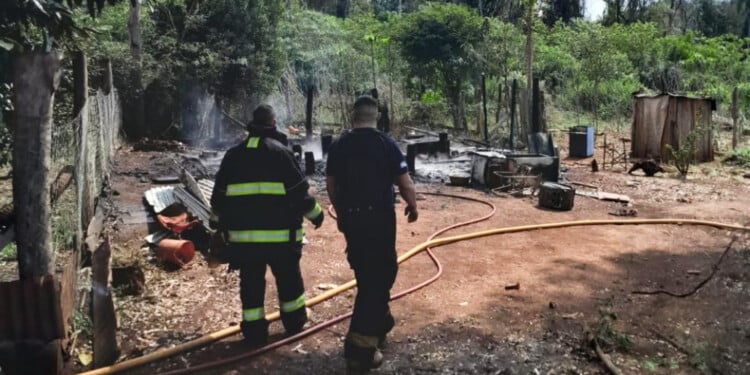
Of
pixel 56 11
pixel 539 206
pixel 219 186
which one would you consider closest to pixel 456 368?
pixel 219 186

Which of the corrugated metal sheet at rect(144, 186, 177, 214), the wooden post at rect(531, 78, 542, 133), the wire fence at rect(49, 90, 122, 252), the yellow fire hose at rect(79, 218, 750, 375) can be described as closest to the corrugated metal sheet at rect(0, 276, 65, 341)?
the yellow fire hose at rect(79, 218, 750, 375)

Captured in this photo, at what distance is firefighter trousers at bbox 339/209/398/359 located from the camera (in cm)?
402

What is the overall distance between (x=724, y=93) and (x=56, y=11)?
23355 mm

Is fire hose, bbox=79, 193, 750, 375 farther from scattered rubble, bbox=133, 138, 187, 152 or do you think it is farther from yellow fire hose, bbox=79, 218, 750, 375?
scattered rubble, bbox=133, 138, 187, 152

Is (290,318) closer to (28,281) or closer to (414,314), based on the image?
(414,314)

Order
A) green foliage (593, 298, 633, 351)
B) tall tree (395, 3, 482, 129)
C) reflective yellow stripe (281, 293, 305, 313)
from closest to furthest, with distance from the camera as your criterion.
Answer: green foliage (593, 298, 633, 351) → reflective yellow stripe (281, 293, 305, 313) → tall tree (395, 3, 482, 129)

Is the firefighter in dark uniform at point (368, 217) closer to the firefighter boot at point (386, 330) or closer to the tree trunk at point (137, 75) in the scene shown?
→ the firefighter boot at point (386, 330)

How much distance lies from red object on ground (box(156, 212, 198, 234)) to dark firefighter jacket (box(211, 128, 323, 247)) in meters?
2.72

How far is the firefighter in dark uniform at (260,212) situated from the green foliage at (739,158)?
14166 millimetres

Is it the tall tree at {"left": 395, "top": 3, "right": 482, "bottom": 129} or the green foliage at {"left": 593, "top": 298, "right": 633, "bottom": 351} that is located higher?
the tall tree at {"left": 395, "top": 3, "right": 482, "bottom": 129}

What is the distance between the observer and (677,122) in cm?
1572

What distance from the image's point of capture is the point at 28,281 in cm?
376

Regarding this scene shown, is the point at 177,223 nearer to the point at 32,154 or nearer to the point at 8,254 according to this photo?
the point at 8,254

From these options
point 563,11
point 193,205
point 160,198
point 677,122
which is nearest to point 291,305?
point 193,205
